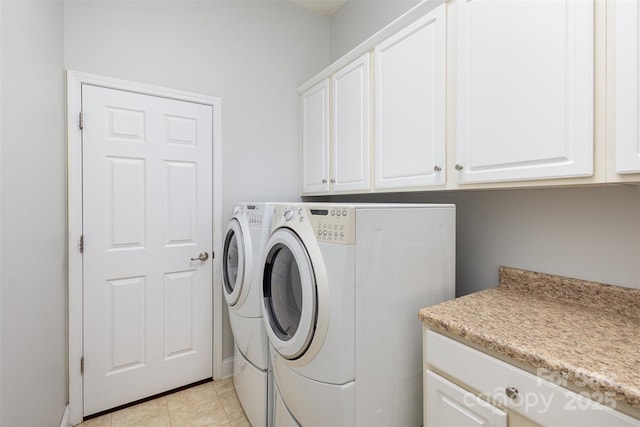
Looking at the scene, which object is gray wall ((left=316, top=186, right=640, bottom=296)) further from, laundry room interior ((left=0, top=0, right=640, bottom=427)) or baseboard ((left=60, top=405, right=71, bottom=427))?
baseboard ((left=60, top=405, right=71, bottom=427))

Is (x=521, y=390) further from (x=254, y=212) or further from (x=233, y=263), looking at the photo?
(x=233, y=263)

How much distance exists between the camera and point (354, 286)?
112 cm

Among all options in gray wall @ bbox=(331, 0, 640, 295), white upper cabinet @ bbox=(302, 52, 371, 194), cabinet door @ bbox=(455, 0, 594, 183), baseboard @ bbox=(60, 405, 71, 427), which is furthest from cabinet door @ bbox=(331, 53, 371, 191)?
baseboard @ bbox=(60, 405, 71, 427)

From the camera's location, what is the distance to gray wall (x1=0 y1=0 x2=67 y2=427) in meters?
Answer: 1.03

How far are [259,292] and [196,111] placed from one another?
1.41m

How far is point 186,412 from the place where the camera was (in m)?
1.92

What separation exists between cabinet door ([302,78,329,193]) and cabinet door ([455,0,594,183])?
108 cm

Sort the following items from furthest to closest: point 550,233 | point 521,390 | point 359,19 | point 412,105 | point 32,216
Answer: point 359,19 → point 412,105 → point 550,233 → point 32,216 → point 521,390

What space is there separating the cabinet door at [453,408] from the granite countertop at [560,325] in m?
0.19

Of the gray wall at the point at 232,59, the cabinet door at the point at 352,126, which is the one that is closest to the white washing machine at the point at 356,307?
the cabinet door at the point at 352,126

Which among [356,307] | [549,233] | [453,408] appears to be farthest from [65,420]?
[549,233]

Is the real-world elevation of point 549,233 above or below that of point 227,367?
above

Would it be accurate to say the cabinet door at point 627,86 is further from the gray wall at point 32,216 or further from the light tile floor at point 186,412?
the light tile floor at point 186,412

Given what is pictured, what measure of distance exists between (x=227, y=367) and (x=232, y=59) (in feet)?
7.83
